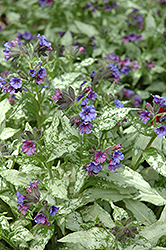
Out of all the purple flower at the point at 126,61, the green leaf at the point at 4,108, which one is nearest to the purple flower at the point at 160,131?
the green leaf at the point at 4,108

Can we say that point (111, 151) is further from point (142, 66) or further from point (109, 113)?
point (142, 66)

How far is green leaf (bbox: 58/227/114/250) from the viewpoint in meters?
1.67

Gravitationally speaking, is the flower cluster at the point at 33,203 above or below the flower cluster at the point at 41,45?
below

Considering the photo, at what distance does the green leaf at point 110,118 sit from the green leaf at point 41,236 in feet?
2.40

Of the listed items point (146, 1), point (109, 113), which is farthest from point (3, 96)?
point (146, 1)

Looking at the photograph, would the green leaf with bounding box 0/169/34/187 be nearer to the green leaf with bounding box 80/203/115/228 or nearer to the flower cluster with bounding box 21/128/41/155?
the flower cluster with bounding box 21/128/41/155

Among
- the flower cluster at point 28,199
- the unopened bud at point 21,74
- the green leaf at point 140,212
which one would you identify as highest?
the unopened bud at point 21,74

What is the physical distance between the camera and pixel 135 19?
4.03 m

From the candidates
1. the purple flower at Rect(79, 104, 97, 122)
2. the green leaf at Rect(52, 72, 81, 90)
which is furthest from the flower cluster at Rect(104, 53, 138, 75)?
the purple flower at Rect(79, 104, 97, 122)

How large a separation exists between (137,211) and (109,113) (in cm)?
76

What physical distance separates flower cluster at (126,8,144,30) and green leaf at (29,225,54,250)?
3.07m

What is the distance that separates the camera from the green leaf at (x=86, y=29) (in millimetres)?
4007

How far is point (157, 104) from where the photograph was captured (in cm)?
183

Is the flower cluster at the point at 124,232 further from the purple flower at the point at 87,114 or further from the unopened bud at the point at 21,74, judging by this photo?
the unopened bud at the point at 21,74
